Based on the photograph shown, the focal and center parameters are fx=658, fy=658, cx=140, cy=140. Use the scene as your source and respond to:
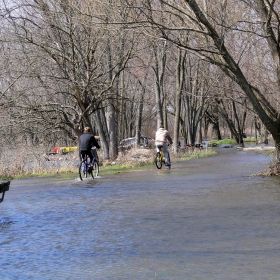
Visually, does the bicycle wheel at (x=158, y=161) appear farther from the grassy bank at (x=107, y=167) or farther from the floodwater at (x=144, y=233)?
the floodwater at (x=144, y=233)

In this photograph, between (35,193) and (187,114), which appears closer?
(35,193)

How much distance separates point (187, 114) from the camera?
58.7m

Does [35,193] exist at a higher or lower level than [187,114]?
lower

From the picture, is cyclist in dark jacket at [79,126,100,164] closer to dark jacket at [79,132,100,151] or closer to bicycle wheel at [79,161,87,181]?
dark jacket at [79,132,100,151]

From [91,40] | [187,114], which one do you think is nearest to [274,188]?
[91,40]

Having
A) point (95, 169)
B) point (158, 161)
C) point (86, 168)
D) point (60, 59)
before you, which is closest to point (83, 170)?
point (86, 168)

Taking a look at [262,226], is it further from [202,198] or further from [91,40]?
[91,40]

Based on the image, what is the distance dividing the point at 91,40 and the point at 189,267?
24607 millimetres

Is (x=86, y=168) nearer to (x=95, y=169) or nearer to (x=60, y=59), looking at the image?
(x=95, y=169)

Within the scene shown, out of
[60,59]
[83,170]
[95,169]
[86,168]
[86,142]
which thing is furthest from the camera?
[60,59]

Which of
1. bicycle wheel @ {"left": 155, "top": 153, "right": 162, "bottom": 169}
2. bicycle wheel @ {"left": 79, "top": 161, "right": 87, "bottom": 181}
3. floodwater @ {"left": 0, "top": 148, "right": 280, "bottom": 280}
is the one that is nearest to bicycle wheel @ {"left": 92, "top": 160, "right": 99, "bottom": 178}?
bicycle wheel @ {"left": 79, "top": 161, "right": 87, "bottom": 181}

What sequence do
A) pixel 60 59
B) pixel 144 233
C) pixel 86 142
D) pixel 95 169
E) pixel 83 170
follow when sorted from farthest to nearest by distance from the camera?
pixel 60 59 < pixel 95 169 < pixel 83 170 < pixel 86 142 < pixel 144 233

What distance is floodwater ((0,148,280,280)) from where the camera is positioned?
8.14 m

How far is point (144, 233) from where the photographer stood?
35.7ft
